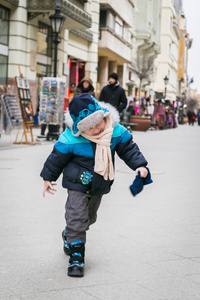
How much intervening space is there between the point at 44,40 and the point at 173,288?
2348 cm

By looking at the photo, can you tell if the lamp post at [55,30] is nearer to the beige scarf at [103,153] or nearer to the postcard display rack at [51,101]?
the postcard display rack at [51,101]

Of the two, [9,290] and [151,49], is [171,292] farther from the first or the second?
[151,49]

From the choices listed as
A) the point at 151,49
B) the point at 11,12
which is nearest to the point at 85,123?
the point at 11,12

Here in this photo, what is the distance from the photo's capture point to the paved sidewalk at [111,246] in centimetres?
341

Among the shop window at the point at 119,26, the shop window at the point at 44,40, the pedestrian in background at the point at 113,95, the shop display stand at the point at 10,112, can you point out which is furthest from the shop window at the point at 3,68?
the shop window at the point at 119,26

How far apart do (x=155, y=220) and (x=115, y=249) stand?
131 cm

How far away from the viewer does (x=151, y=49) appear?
6047 centimetres

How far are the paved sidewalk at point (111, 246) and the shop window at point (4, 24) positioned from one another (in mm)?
15627

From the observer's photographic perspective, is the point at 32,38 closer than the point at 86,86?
No

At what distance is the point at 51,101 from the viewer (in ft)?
55.1

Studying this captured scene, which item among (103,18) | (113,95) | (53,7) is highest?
(103,18)

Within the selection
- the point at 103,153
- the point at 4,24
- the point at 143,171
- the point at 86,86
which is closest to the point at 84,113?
the point at 103,153

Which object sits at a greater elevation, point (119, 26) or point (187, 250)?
point (119, 26)

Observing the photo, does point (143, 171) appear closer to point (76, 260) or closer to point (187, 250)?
point (76, 260)
